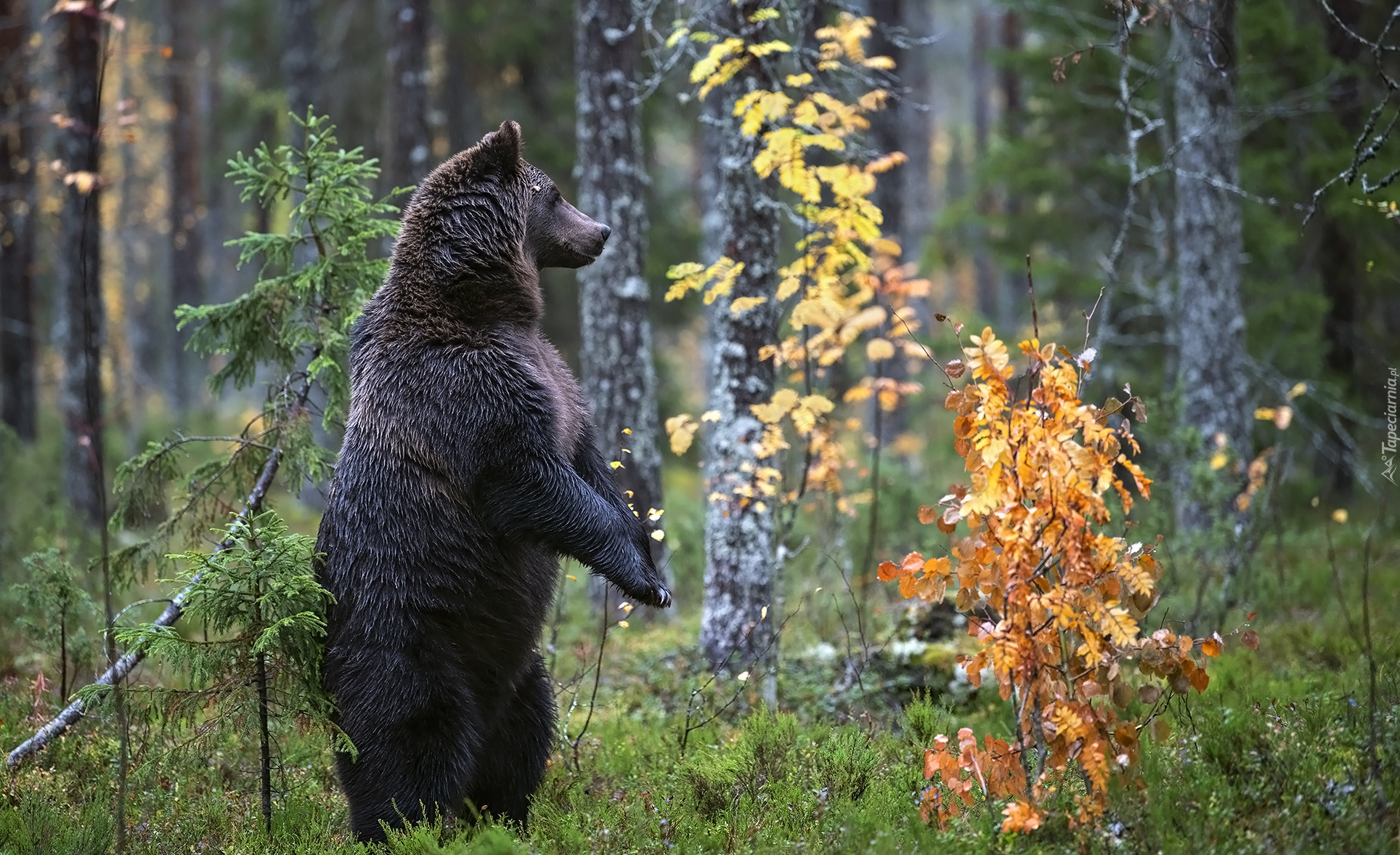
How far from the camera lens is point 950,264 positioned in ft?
51.8

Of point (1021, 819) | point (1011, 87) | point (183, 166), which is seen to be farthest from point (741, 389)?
point (183, 166)

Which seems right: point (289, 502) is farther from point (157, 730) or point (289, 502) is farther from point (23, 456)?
point (157, 730)

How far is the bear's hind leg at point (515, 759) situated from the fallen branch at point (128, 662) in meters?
1.53

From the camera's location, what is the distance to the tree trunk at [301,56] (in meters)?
15.3

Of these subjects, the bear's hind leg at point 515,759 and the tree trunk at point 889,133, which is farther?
the tree trunk at point 889,133

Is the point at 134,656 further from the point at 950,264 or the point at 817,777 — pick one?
the point at 950,264

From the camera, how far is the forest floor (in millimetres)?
3971

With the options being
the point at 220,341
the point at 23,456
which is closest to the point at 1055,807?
the point at 220,341

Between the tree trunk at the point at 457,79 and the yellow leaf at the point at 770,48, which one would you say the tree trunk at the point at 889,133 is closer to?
the tree trunk at the point at 457,79

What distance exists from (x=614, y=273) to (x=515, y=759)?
531 cm

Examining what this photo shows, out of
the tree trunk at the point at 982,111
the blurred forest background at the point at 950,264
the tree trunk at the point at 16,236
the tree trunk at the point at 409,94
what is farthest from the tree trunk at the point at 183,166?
the tree trunk at the point at 982,111

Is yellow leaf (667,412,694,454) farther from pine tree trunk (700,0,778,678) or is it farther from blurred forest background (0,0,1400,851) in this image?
blurred forest background (0,0,1400,851)

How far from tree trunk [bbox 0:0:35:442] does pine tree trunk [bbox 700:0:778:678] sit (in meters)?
10.9

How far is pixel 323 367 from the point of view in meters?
5.65
